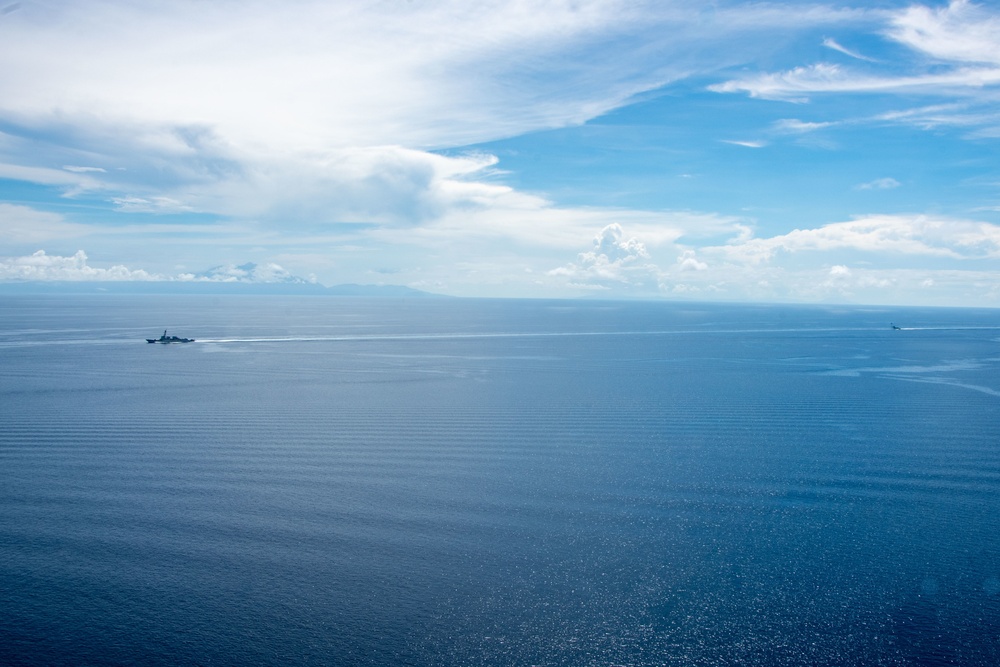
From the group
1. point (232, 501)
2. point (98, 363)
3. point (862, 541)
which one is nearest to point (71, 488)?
point (232, 501)

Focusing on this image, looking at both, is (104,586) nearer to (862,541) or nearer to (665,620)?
(665,620)

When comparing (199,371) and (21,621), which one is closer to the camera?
(21,621)

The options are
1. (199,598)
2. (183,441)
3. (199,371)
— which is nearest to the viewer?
(199,598)

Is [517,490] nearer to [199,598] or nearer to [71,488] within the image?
[199,598]

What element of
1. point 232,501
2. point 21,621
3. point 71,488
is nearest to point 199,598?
point 21,621

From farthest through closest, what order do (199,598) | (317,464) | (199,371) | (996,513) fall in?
(199,371), (317,464), (996,513), (199,598)

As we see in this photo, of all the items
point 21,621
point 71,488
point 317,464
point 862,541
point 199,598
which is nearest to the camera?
point 21,621
